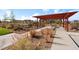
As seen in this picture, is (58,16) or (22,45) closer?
(22,45)

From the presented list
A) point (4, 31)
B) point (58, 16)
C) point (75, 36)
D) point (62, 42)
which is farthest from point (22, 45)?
point (75, 36)

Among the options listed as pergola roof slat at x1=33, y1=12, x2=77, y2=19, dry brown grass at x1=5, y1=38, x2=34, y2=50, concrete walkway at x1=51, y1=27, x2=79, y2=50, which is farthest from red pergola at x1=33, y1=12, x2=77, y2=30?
dry brown grass at x1=5, y1=38, x2=34, y2=50

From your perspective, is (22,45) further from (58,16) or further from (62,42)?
(58,16)

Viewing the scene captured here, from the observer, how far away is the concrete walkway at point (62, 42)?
3.66m

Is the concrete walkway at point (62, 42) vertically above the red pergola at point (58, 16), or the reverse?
the red pergola at point (58, 16)

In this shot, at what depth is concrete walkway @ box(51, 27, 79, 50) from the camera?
3.66 metres

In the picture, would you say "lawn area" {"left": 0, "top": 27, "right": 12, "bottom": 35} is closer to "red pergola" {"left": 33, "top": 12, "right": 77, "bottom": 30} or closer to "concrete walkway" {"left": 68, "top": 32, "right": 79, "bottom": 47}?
"red pergola" {"left": 33, "top": 12, "right": 77, "bottom": 30}

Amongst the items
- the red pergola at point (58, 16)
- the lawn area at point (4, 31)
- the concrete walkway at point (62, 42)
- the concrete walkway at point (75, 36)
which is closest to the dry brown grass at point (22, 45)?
the lawn area at point (4, 31)

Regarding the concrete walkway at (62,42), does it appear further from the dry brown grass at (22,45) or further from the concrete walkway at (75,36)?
the dry brown grass at (22,45)

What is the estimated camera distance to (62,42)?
3.76 meters

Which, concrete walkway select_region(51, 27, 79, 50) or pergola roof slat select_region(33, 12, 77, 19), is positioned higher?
pergola roof slat select_region(33, 12, 77, 19)
